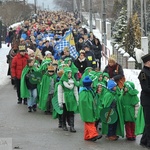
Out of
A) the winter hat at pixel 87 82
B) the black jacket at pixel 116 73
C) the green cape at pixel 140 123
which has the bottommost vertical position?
the green cape at pixel 140 123

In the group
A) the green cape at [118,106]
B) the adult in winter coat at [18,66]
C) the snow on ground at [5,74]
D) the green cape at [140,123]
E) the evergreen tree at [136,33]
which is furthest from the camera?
the evergreen tree at [136,33]

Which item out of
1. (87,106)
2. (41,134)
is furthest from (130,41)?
(87,106)

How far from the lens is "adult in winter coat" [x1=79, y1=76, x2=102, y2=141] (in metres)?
12.3

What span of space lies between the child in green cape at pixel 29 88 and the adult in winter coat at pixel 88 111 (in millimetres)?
3962

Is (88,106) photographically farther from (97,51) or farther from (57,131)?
(97,51)

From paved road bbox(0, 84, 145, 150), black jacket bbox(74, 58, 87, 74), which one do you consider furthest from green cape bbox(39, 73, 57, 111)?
black jacket bbox(74, 58, 87, 74)

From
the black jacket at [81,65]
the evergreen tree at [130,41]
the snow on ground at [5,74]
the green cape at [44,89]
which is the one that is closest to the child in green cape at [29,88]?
the green cape at [44,89]

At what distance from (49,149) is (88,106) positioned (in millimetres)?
1324

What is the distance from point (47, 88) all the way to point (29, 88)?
2.62 feet

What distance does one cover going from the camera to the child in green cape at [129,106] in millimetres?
12461

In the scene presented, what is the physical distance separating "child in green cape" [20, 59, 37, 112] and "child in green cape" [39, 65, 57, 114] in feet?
1.37

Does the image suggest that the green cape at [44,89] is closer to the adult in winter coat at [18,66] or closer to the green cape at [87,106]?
the adult in winter coat at [18,66]

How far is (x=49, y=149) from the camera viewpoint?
1150 cm

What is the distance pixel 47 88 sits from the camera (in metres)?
15.7
